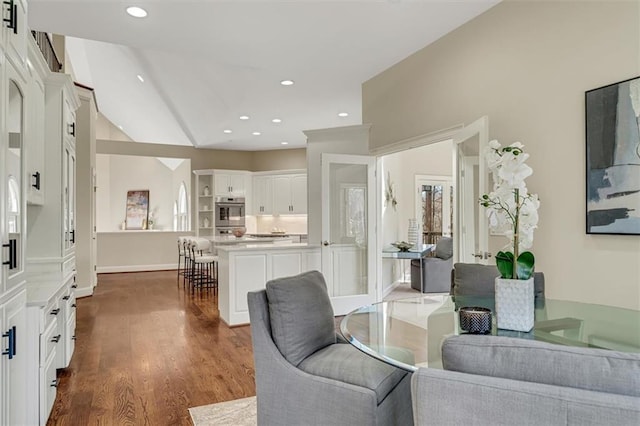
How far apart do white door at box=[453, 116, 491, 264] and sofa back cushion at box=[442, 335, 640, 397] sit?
232cm

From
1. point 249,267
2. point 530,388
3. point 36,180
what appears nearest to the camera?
point 530,388

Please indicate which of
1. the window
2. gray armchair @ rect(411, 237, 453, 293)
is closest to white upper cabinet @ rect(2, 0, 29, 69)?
gray armchair @ rect(411, 237, 453, 293)

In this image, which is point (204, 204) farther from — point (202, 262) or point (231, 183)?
point (202, 262)

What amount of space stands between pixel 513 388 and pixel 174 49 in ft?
13.5

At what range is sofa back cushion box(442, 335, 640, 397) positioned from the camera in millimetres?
810

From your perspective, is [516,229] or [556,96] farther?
[556,96]

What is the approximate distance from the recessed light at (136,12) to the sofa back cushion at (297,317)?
2528 millimetres

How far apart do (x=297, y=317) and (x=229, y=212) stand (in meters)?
8.49

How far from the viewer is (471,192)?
3.42 m

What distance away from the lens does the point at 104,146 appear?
29.8 feet

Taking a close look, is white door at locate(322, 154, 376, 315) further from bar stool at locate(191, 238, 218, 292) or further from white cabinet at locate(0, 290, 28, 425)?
white cabinet at locate(0, 290, 28, 425)

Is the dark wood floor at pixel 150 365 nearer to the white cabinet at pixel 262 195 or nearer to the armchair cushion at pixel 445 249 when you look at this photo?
the armchair cushion at pixel 445 249

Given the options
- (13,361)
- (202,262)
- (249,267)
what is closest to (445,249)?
(249,267)

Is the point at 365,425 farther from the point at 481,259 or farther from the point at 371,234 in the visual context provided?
the point at 371,234
